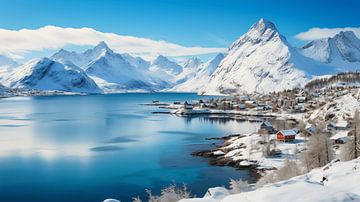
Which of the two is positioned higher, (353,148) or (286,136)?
(353,148)

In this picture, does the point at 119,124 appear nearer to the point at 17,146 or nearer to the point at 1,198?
the point at 17,146

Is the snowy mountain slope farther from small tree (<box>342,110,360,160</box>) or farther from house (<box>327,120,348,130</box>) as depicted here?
small tree (<box>342,110,360,160</box>)

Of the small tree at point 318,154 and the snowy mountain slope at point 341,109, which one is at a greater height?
the snowy mountain slope at point 341,109

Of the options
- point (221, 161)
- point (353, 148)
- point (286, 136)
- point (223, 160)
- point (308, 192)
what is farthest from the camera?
point (286, 136)

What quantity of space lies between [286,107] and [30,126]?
108m

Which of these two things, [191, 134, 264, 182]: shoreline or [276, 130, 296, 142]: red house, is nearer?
[191, 134, 264, 182]: shoreline

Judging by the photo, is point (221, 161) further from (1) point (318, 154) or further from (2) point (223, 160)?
(1) point (318, 154)

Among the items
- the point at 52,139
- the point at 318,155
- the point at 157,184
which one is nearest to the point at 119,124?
the point at 52,139

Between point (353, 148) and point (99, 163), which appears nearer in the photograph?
point (353, 148)

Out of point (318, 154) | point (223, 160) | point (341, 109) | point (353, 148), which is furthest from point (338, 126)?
point (353, 148)

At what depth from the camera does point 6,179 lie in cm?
6141

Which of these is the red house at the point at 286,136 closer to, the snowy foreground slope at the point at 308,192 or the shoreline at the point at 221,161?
the shoreline at the point at 221,161

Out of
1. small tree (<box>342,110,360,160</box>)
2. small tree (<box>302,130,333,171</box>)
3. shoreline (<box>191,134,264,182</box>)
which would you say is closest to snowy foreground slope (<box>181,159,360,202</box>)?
small tree (<box>342,110,360,160</box>)

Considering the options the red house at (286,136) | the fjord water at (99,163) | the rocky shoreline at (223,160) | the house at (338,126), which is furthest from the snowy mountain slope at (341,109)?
the rocky shoreline at (223,160)
